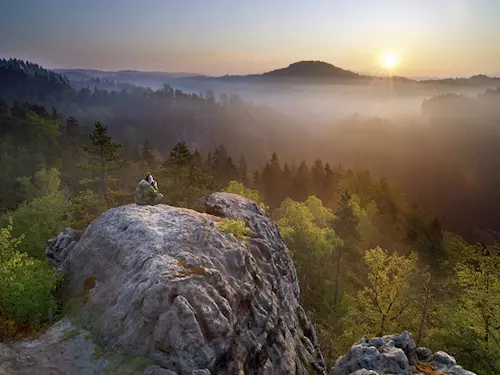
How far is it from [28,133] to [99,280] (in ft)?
291

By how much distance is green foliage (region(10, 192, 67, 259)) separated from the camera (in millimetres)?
47125

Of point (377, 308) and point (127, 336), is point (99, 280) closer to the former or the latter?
point (127, 336)

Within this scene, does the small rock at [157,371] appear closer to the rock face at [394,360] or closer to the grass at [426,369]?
the rock face at [394,360]

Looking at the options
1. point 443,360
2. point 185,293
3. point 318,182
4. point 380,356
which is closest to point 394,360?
point 380,356

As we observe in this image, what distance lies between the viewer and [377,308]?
4112cm

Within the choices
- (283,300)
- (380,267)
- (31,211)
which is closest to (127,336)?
(283,300)

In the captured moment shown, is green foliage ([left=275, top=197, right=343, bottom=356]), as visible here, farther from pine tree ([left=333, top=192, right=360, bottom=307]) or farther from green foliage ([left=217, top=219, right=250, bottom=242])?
green foliage ([left=217, top=219, right=250, bottom=242])

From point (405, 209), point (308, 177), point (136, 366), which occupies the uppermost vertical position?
point (136, 366)

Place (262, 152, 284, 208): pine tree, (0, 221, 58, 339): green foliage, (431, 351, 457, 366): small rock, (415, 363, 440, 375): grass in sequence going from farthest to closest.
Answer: (262, 152, 284, 208): pine tree → (431, 351, 457, 366): small rock → (415, 363, 440, 375): grass → (0, 221, 58, 339): green foliage

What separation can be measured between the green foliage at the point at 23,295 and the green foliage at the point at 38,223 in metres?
23.7

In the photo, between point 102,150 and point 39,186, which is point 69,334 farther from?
point 39,186

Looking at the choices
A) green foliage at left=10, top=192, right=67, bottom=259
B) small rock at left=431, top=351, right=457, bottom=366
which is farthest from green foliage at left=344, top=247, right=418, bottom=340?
green foliage at left=10, top=192, right=67, bottom=259

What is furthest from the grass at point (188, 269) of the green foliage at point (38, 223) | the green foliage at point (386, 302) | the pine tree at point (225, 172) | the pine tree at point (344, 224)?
the pine tree at point (225, 172)

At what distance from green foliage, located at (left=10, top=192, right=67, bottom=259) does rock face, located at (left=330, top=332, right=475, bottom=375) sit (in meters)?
38.4
